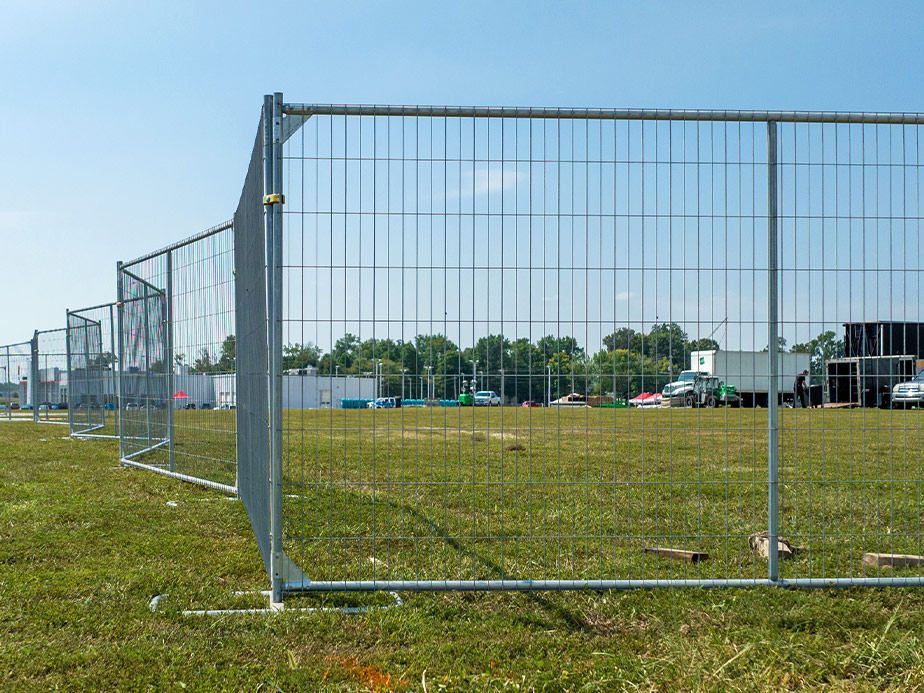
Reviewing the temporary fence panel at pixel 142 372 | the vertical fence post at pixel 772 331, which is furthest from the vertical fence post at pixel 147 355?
the vertical fence post at pixel 772 331

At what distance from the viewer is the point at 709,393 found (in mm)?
5398

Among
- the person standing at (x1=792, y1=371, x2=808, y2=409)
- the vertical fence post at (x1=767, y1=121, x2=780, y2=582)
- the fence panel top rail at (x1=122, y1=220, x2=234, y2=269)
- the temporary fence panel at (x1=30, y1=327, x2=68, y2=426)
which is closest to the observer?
the vertical fence post at (x1=767, y1=121, x2=780, y2=582)

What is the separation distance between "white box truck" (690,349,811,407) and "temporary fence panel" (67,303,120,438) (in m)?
13.4

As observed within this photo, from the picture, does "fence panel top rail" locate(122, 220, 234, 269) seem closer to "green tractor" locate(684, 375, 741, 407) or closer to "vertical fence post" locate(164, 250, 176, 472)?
"vertical fence post" locate(164, 250, 176, 472)

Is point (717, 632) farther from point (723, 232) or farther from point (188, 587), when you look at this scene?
point (188, 587)

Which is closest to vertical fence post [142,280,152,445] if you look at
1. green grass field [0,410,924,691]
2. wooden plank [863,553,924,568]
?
green grass field [0,410,924,691]

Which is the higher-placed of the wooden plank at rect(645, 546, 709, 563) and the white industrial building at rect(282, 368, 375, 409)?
the white industrial building at rect(282, 368, 375, 409)

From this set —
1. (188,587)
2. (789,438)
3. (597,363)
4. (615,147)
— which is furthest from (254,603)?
(789,438)

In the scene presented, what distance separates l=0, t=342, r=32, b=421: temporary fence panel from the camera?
2611 centimetres

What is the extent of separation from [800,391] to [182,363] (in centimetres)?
683

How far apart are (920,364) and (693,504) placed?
114 inches

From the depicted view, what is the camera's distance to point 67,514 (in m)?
7.35

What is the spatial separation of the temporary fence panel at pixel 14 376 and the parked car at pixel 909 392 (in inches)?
998

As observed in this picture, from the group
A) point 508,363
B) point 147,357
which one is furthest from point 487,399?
point 147,357
